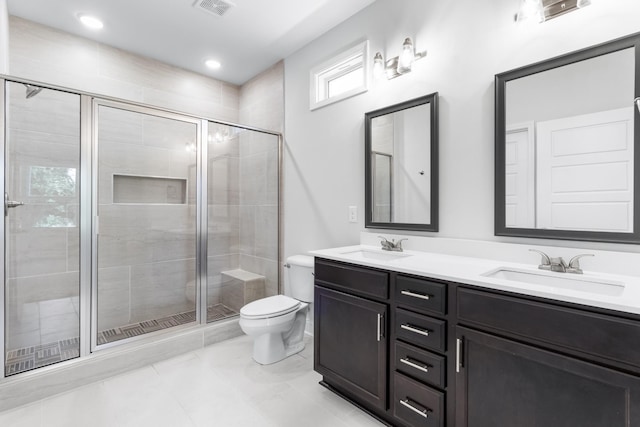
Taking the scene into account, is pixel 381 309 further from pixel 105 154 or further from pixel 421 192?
pixel 105 154

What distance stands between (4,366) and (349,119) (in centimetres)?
279

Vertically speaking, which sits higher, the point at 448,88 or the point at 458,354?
the point at 448,88

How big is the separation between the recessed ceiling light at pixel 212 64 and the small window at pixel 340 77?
1131 mm

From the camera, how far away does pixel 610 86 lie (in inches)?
54.1

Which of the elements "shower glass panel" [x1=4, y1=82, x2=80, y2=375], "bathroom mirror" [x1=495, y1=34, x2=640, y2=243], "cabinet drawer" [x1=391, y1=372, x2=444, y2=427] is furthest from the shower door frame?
"bathroom mirror" [x1=495, y1=34, x2=640, y2=243]

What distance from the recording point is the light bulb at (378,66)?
2234 mm

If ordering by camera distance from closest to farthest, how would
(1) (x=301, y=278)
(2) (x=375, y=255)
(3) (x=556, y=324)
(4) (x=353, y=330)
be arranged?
(3) (x=556, y=324) < (4) (x=353, y=330) < (2) (x=375, y=255) < (1) (x=301, y=278)

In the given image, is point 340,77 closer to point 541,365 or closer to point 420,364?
point 420,364

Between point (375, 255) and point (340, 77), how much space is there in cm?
160

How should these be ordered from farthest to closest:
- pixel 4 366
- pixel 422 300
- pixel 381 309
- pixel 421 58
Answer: pixel 421 58
pixel 4 366
pixel 381 309
pixel 422 300

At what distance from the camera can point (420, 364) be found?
1.47 meters

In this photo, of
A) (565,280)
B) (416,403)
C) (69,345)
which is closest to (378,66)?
(565,280)

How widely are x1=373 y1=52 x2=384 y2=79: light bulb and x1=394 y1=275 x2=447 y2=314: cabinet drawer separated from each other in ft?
4.89

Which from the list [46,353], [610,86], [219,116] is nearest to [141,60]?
[219,116]
